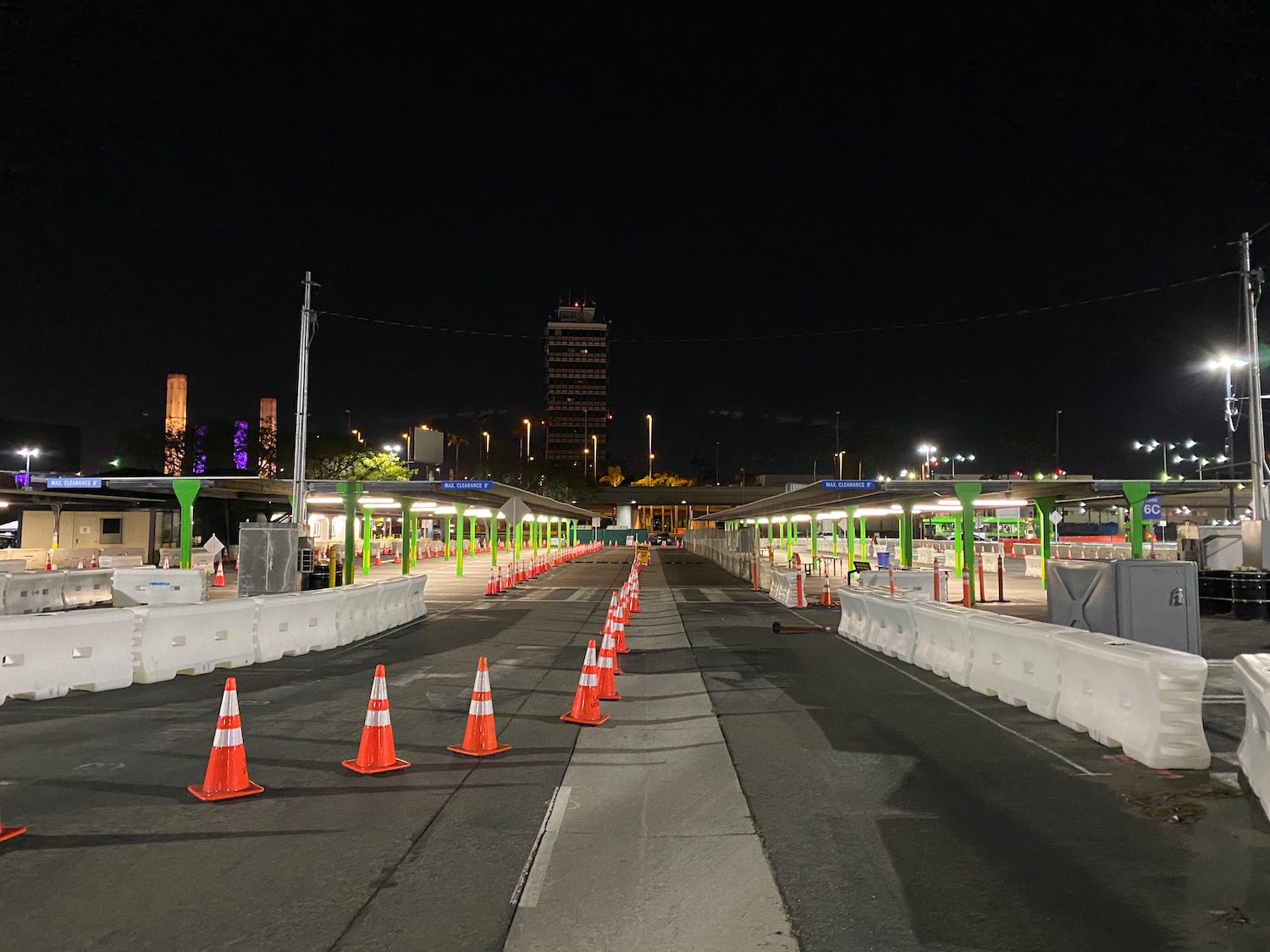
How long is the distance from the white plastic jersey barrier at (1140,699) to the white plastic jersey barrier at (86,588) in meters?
23.4

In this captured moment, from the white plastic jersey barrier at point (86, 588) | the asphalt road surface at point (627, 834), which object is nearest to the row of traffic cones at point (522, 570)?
the white plastic jersey barrier at point (86, 588)

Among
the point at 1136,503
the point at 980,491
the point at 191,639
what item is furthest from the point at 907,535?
the point at 191,639

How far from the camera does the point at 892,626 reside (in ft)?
50.0

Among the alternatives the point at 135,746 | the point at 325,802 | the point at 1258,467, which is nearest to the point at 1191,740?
the point at 325,802

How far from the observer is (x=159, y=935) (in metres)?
4.28

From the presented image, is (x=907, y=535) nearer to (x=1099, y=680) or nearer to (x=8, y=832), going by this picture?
(x=1099, y=680)

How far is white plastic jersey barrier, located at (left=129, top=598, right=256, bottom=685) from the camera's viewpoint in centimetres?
1197

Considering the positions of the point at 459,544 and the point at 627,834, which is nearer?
the point at 627,834

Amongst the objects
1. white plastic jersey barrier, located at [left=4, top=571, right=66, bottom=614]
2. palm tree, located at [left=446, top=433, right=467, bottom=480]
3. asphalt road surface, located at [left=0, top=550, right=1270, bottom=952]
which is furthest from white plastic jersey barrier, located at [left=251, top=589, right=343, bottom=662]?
palm tree, located at [left=446, top=433, right=467, bottom=480]

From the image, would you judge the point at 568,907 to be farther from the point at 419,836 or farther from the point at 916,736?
the point at 916,736

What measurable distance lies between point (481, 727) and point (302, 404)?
18.3 m

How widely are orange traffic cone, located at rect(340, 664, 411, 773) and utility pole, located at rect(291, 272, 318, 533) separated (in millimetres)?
16128

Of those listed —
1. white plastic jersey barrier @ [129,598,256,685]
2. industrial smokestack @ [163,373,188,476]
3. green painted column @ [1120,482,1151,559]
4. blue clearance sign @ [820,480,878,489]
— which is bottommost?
white plastic jersey barrier @ [129,598,256,685]

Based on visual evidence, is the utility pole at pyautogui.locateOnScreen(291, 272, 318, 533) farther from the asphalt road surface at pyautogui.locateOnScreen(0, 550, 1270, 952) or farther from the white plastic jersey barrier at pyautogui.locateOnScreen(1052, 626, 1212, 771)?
the white plastic jersey barrier at pyautogui.locateOnScreen(1052, 626, 1212, 771)
